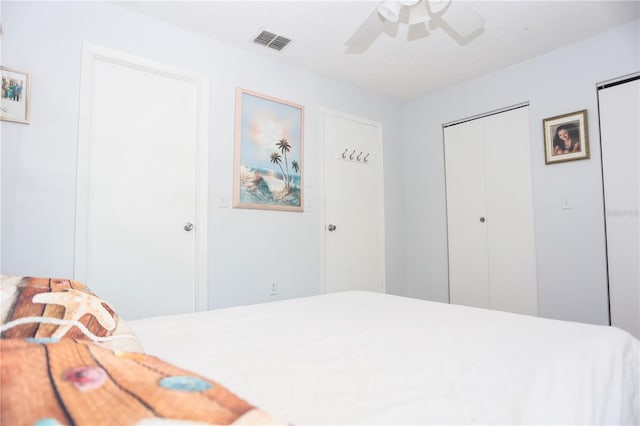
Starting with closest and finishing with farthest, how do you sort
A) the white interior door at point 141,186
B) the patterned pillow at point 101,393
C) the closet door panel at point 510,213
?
the patterned pillow at point 101,393
the white interior door at point 141,186
the closet door panel at point 510,213

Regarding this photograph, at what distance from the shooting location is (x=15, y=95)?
1910mm

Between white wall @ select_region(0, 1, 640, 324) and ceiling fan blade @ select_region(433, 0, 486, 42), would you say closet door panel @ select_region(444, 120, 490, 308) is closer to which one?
white wall @ select_region(0, 1, 640, 324)

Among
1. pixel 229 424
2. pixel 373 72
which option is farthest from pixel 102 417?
pixel 373 72

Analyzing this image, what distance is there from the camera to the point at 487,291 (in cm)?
322

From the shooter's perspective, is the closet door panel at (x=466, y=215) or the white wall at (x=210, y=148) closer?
the white wall at (x=210, y=148)

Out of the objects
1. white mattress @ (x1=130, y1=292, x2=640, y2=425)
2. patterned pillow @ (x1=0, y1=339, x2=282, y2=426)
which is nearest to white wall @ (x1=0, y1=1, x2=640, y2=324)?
white mattress @ (x1=130, y1=292, x2=640, y2=425)

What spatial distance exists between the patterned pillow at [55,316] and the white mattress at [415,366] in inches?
6.0

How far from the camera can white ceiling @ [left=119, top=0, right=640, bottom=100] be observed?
2291 millimetres

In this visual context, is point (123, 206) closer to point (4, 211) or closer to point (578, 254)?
point (4, 211)

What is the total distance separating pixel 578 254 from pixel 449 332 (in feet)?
7.28

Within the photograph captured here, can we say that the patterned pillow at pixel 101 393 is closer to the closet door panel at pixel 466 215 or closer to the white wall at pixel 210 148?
the white wall at pixel 210 148

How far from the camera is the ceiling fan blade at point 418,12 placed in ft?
6.16

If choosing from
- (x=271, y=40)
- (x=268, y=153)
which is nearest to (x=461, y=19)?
(x=271, y=40)

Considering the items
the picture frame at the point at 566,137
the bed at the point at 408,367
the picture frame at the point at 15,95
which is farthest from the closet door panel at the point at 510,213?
the picture frame at the point at 15,95
